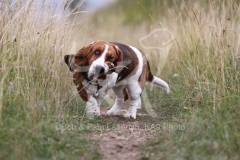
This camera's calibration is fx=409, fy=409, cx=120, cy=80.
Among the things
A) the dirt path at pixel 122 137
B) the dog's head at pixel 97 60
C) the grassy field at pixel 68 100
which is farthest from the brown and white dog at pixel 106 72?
the dirt path at pixel 122 137

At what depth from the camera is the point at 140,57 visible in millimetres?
5562

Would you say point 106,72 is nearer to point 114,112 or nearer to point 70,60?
point 70,60

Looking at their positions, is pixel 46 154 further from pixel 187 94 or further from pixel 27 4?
pixel 187 94

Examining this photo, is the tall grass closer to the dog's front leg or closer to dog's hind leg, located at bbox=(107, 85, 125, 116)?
the dog's front leg

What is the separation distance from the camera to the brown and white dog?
4531 millimetres

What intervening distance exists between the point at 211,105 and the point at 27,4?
94.0 inches

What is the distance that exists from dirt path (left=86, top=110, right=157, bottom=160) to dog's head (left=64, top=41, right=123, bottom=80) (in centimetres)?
63

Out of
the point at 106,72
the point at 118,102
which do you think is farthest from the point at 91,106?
the point at 118,102

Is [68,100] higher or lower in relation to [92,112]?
higher

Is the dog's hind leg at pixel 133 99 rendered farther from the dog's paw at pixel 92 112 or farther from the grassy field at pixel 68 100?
the dog's paw at pixel 92 112

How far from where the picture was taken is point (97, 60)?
4.42m

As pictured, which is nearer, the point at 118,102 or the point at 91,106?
the point at 91,106

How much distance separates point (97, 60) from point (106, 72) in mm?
169

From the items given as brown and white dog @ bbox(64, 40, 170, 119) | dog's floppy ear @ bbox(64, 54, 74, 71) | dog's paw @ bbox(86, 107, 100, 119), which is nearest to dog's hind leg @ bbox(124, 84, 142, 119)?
brown and white dog @ bbox(64, 40, 170, 119)
